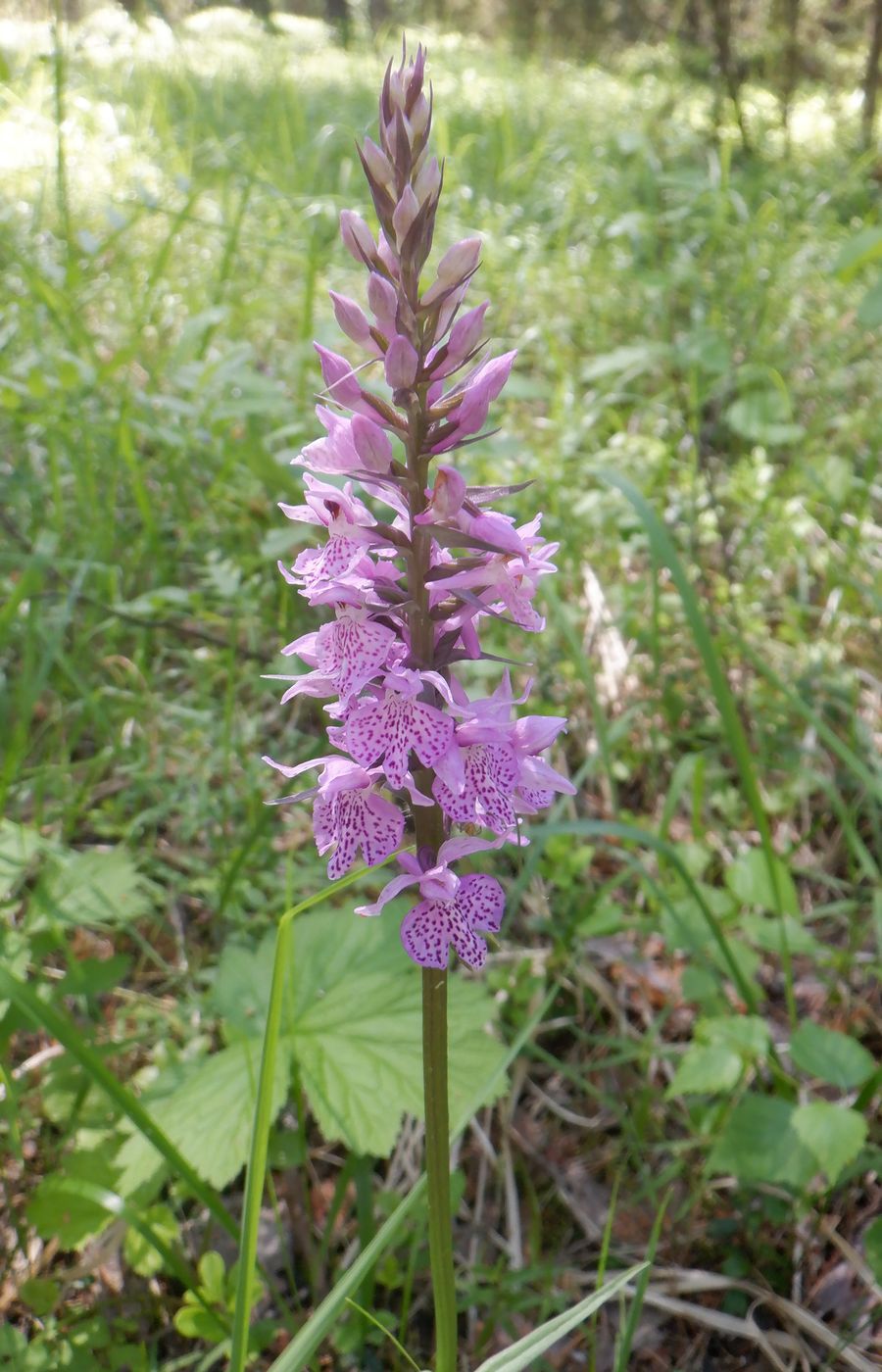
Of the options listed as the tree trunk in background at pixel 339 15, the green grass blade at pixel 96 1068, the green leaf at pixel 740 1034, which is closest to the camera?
the green grass blade at pixel 96 1068

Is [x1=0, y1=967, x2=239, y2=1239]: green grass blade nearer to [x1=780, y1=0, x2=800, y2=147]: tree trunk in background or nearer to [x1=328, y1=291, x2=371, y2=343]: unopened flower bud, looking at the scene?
[x1=328, y1=291, x2=371, y2=343]: unopened flower bud

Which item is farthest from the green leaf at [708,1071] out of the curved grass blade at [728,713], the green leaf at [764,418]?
the green leaf at [764,418]

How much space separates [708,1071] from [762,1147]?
0.18 metres

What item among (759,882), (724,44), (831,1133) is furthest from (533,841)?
→ (724,44)

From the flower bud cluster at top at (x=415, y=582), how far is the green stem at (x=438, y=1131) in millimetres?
54

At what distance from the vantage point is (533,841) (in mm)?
2715

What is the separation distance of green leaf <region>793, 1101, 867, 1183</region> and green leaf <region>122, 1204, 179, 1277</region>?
4.33ft

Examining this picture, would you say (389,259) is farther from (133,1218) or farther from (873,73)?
(873,73)

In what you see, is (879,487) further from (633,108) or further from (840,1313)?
(633,108)

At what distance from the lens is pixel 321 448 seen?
1447 millimetres

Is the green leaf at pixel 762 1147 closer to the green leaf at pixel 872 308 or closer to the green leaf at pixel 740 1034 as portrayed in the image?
the green leaf at pixel 740 1034

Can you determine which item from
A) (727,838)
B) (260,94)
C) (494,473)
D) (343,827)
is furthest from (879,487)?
(260,94)

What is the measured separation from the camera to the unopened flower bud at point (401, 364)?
1276 mm

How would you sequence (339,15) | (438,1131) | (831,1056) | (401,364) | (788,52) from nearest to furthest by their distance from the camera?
(401,364), (438,1131), (831,1056), (788,52), (339,15)
